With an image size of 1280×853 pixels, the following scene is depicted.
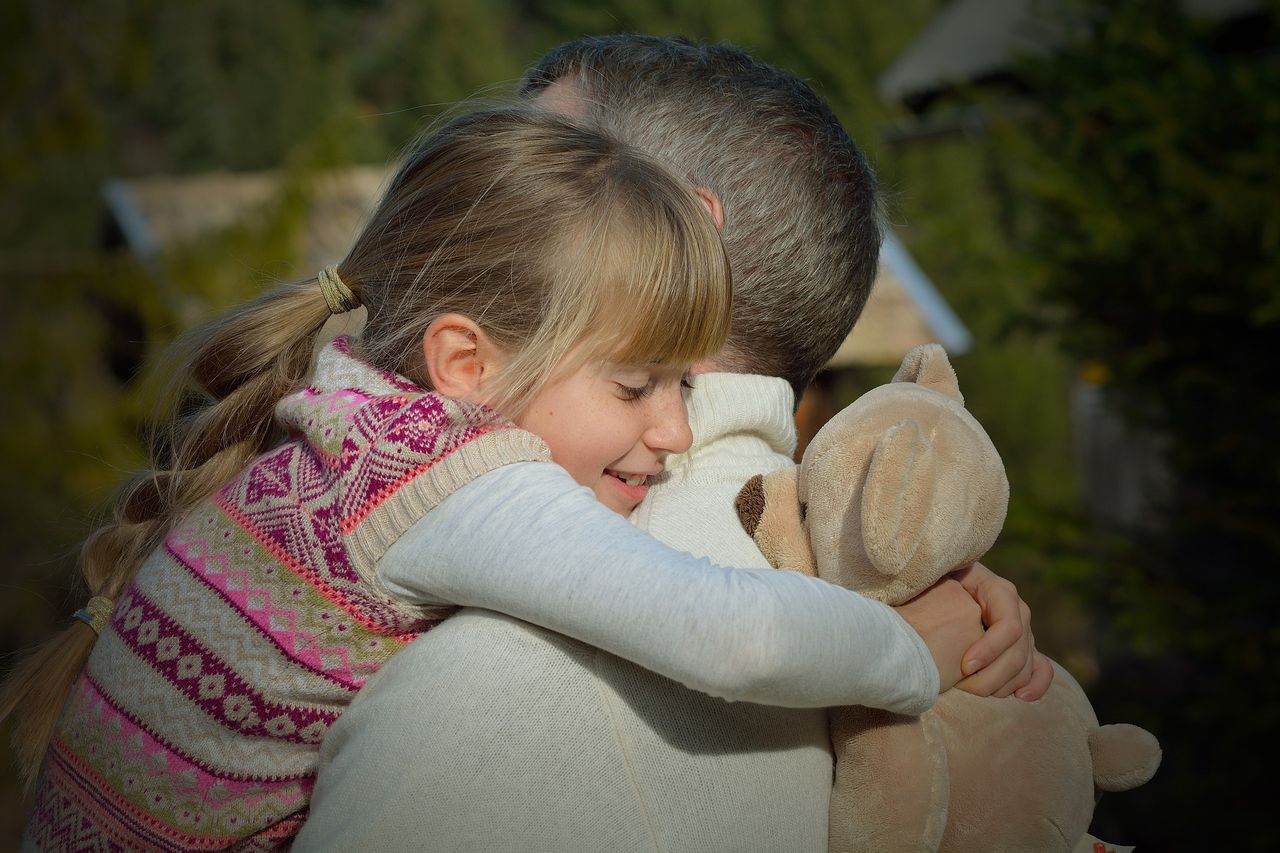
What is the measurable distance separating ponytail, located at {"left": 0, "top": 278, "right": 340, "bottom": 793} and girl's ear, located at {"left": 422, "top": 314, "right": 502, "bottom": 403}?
0.32m

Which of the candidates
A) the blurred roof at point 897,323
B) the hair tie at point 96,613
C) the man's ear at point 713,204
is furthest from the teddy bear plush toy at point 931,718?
the blurred roof at point 897,323

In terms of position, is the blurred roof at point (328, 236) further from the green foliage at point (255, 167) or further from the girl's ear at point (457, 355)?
the girl's ear at point (457, 355)

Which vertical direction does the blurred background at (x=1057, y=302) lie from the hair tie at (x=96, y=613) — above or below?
below

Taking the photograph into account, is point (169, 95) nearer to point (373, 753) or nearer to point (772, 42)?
point (772, 42)

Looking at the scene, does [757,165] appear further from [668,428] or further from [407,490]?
[407,490]

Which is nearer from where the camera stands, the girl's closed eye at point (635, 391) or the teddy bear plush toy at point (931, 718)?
the teddy bear plush toy at point (931, 718)

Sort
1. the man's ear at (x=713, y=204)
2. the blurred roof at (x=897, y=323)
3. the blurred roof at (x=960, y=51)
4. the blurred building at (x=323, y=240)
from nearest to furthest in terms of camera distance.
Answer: the man's ear at (x=713, y=204)
the blurred building at (x=323, y=240)
the blurred roof at (x=960, y=51)
the blurred roof at (x=897, y=323)

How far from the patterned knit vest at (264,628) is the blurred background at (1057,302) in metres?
0.45

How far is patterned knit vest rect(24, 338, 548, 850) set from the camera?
1413 mm

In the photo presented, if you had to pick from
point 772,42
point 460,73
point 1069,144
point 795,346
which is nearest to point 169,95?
point 460,73

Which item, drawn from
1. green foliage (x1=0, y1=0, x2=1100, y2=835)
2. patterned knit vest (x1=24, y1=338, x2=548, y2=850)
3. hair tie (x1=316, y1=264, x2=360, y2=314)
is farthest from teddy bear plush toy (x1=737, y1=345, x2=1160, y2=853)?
green foliage (x1=0, y1=0, x2=1100, y2=835)

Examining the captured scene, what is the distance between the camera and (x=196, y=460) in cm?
187

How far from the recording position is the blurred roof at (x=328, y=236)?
8.39 metres

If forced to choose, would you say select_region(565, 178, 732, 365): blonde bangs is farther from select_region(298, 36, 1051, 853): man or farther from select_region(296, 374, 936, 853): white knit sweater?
select_region(296, 374, 936, 853): white knit sweater
